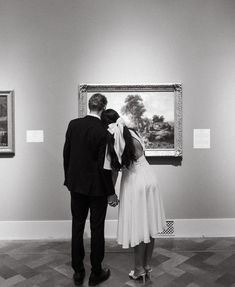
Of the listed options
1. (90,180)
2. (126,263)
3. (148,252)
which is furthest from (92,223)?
(126,263)

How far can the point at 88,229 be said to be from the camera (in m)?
4.89

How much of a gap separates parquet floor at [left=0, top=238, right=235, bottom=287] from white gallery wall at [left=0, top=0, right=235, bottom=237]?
23.2 inches

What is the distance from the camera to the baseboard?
4883mm

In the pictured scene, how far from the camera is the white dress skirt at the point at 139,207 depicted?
3.29m

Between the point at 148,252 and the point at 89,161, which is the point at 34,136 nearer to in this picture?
the point at 89,161

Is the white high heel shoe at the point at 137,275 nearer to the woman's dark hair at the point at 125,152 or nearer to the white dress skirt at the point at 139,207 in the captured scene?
the white dress skirt at the point at 139,207

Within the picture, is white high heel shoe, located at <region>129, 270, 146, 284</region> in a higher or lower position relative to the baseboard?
lower

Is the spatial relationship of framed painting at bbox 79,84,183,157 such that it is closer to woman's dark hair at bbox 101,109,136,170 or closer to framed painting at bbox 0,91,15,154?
framed painting at bbox 0,91,15,154

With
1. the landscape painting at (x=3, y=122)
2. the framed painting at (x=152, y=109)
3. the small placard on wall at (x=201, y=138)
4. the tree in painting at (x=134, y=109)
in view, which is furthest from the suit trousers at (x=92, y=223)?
the small placard on wall at (x=201, y=138)

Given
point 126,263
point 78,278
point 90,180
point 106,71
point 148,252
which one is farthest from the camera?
point 106,71

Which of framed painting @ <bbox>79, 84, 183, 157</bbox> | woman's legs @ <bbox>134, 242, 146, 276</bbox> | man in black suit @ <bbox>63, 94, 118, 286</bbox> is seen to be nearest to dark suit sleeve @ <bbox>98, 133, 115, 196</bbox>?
man in black suit @ <bbox>63, 94, 118, 286</bbox>

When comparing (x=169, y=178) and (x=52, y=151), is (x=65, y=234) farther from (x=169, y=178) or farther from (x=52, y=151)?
(x=169, y=178)

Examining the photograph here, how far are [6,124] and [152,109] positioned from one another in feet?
6.63

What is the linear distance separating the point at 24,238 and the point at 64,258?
0.98 m
